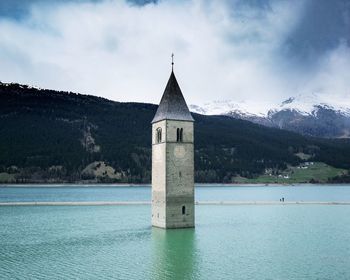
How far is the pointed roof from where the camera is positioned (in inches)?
2052

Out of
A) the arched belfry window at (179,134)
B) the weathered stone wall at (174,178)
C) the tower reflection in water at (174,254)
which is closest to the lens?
the tower reflection in water at (174,254)

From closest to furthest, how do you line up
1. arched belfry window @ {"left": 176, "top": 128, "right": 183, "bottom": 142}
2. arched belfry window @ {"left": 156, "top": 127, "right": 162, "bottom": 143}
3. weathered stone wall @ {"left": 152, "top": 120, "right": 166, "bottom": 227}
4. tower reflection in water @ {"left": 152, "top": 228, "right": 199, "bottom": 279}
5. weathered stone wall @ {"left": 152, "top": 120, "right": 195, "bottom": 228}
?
tower reflection in water @ {"left": 152, "top": 228, "right": 199, "bottom": 279} < weathered stone wall @ {"left": 152, "top": 120, "right": 195, "bottom": 228} < weathered stone wall @ {"left": 152, "top": 120, "right": 166, "bottom": 227} < arched belfry window @ {"left": 176, "top": 128, "right": 183, "bottom": 142} < arched belfry window @ {"left": 156, "top": 127, "right": 162, "bottom": 143}

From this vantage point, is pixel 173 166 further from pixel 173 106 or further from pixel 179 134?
Result: pixel 173 106

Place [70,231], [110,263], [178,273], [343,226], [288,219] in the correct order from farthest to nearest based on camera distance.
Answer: [288,219], [343,226], [70,231], [110,263], [178,273]

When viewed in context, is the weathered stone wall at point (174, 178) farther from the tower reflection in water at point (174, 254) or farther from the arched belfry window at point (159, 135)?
the tower reflection in water at point (174, 254)

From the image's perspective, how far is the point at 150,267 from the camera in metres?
34.7

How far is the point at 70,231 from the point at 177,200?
1304 centimetres

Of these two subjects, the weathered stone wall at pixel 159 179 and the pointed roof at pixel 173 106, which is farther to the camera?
the pointed roof at pixel 173 106

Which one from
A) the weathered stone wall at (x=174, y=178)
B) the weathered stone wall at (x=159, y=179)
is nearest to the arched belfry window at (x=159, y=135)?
the weathered stone wall at (x=159, y=179)

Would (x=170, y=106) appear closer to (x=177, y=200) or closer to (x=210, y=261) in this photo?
(x=177, y=200)

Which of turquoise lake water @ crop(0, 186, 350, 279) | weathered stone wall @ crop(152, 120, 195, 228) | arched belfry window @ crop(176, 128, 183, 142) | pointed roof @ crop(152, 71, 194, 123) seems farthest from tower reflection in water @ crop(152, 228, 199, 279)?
pointed roof @ crop(152, 71, 194, 123)

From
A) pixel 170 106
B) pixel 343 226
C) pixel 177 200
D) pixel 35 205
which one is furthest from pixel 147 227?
pixel 35 205

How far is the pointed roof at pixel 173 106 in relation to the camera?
52125 mm

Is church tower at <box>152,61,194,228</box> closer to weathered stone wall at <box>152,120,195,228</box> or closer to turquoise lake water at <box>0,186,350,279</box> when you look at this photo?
weathered stone wall at <box>152,120,195,228</box>
